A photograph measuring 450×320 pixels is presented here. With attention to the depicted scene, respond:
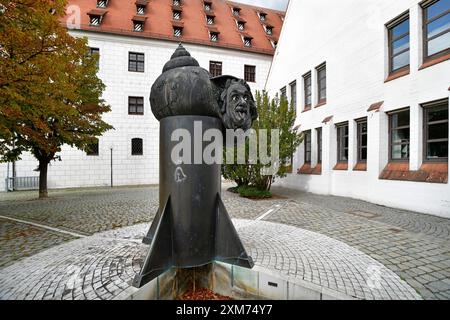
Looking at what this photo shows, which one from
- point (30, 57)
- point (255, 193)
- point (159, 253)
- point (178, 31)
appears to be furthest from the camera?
point (178, 31)

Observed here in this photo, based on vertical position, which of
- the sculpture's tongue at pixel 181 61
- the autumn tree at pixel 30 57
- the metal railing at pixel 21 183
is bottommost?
the metal railing at pixel 21 183

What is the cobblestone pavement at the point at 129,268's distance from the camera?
286cm

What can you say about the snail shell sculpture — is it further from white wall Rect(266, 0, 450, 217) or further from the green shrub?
the green shrub

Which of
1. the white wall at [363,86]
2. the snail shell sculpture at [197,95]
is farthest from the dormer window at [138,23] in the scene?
the snail shell sculpture at [197,95]

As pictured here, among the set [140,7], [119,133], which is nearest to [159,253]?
[119,133]

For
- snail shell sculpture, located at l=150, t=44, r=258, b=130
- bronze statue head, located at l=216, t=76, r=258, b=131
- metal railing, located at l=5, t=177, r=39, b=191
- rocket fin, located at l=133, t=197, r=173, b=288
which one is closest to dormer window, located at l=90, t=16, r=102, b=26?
metal railing, located at l=5, t=177, r=39, b=191

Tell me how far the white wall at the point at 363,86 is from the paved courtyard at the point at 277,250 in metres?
1.79

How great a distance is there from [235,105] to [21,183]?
21530mm

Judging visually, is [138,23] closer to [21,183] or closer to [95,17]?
[95,17]

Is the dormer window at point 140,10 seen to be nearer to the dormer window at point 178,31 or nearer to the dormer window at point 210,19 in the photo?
Answer: the dormer window at point 178,31

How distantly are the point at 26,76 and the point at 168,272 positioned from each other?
548 cm

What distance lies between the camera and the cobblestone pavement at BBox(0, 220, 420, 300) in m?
2.86

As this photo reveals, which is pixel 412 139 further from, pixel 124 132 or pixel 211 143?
pixel 124 132

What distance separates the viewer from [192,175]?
3.16 m
